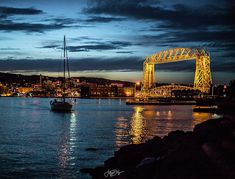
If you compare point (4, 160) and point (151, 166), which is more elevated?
point (151, 166)

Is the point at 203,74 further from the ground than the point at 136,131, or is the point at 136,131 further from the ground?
the point at 203,74

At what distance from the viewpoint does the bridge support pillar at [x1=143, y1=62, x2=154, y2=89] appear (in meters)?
145

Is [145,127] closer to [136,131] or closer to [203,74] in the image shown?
[136,131]

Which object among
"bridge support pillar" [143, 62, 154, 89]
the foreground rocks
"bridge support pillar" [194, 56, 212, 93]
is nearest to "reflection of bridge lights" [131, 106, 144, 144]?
the foreground rocks

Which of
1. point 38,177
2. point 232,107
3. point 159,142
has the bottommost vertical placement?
point 38,177

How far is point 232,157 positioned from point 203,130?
260 centimetres

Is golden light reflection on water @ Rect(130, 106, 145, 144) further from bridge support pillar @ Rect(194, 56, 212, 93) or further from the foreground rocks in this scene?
bridge support pillar @ Rect(194, 56, 212, 93)

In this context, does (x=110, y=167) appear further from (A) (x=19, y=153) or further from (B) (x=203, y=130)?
(A) (x=19, y=153)

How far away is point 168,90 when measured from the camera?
170875 millimetres

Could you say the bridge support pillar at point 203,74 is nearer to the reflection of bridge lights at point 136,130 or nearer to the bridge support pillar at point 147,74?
the bridge support pillar at point 147,74

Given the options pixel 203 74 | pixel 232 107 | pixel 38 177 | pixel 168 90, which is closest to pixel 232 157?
pixel 232 107

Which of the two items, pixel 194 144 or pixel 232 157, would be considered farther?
pixel 194 144

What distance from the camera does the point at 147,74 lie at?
148m

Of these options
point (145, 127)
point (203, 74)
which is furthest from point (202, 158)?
point (203, 74)
